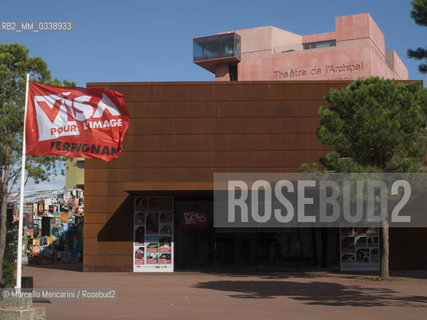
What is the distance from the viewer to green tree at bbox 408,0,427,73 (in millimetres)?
15022

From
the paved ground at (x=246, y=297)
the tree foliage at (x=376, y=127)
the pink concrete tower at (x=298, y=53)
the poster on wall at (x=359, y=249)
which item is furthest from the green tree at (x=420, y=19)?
the pink concrete tower at (x=298, y=53)

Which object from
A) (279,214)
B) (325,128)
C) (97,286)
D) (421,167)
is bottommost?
(97,286)

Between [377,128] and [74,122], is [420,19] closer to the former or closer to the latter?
[377,128]

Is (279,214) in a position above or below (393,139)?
below

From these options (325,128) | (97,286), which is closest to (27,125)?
(97,286)

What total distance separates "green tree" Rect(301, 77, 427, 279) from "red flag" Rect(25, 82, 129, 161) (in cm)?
1036

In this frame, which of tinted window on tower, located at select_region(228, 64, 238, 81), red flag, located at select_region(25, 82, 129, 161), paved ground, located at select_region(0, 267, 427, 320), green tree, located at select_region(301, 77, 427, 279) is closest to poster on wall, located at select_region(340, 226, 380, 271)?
paved ground, located at select_region(0, 267, 427, 320)

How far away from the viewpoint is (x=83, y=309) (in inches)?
555

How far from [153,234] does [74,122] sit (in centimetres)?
1454

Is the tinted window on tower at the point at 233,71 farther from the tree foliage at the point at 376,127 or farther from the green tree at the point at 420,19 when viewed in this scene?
the green tree at the point at 420,19

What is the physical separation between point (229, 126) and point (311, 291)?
428 inches

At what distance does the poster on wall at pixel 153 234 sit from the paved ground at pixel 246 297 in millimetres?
1344

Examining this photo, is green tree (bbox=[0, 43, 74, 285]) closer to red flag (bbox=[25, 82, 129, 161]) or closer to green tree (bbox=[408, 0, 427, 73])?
red flag (bbox=[25, 82, 129, 161])

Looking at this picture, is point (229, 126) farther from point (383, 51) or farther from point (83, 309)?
point (383, 51)
